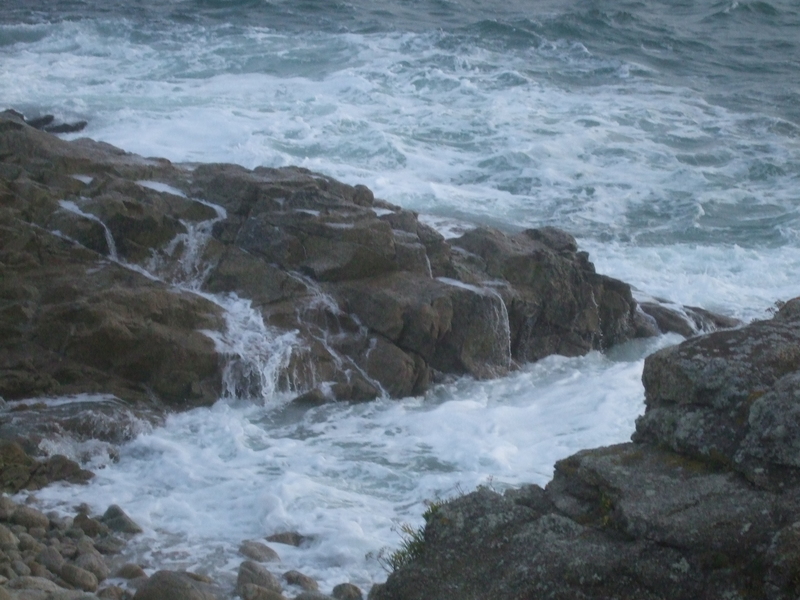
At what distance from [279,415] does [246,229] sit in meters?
2.44

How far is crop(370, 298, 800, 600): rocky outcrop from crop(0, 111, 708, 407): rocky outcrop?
5.57 meters

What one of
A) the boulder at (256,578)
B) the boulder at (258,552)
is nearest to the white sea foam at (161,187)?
the boulder at (258,552)

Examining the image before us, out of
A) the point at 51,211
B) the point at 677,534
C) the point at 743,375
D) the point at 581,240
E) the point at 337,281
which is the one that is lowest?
the point at 581,240

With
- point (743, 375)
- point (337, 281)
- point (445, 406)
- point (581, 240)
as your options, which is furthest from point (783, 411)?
point (581, 240)

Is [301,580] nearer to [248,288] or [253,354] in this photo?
[253,354]

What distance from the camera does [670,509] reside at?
4.04 metres

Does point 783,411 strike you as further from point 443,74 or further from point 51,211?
point 443,74

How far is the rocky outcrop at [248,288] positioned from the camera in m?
9.47

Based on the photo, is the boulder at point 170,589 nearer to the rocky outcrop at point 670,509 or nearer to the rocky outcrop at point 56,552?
the rocky outcrop at point 56,552

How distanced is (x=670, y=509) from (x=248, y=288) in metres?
7.22

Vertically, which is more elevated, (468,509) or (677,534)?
(677,534)

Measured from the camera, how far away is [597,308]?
12.1 meters

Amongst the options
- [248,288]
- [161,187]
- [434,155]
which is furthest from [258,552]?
[434,155]

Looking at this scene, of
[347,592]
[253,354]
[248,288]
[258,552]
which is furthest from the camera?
[248,288]
